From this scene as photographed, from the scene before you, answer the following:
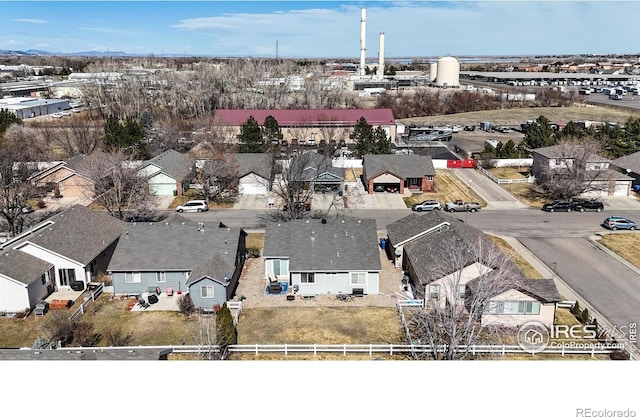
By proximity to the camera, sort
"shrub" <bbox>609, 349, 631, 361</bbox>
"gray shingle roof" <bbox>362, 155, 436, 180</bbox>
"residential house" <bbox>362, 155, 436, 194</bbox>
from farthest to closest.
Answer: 1. "gray shingle roof" <bbox>362, 155, 436, 180</bbox>
2. "residential house" <bbox>362, 155, 436, 194</bbox>
3. "shrub" <bbox>609, 349, 631, 361</bbox>

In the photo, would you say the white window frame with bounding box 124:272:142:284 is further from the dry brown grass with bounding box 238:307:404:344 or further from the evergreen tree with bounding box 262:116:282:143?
the evergreen tree with bounding box 262:116:282:143

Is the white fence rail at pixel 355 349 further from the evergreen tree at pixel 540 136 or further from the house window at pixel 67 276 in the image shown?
the evergreen tree at pixel 540 136

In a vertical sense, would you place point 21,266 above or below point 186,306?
above

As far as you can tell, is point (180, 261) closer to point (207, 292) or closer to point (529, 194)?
point (207, 292)

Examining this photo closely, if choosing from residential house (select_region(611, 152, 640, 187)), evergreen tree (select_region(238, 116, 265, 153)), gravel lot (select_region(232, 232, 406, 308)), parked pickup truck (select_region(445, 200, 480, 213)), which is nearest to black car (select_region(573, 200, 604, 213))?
parked pickup truck (select_region(445, 200, 480, 213))

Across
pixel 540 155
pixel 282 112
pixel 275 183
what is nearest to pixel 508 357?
pixel 275 183

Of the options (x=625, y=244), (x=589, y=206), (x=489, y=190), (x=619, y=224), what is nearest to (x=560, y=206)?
(x=589, y=206)

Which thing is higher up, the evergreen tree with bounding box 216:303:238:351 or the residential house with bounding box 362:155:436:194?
the residential house with bounding box 362:155:436:194
